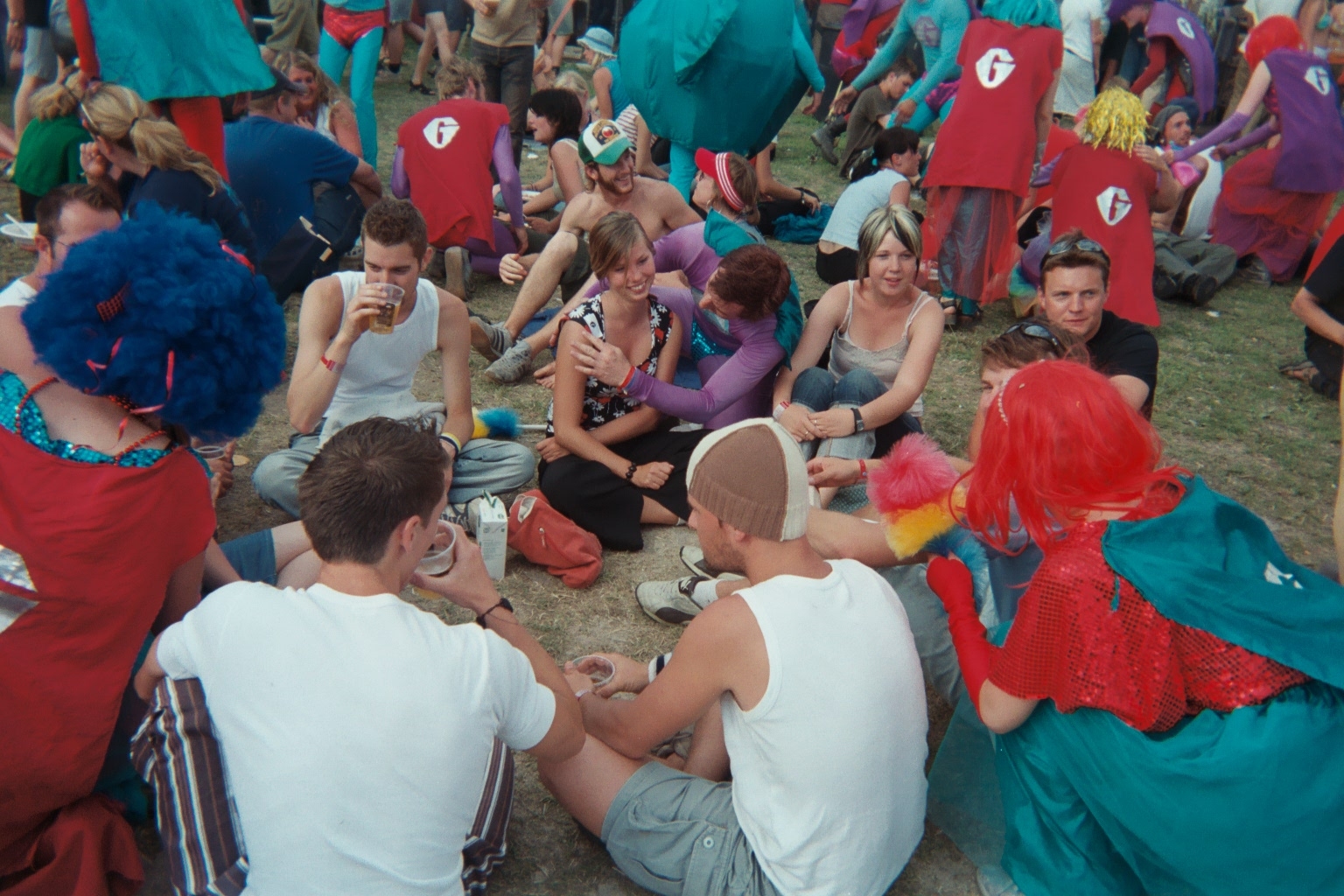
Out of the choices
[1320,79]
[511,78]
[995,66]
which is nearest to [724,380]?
[995,66]

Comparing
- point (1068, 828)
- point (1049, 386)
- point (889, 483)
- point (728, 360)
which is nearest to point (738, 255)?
point (728, 360)

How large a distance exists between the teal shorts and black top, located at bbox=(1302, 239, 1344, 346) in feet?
14.6

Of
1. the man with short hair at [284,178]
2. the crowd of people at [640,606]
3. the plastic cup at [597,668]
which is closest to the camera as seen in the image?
the crowd of people at [640,606]

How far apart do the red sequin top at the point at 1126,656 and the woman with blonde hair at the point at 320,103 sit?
522 centimetres

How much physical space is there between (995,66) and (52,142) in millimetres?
4978

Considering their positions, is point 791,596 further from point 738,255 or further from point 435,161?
point 435,161

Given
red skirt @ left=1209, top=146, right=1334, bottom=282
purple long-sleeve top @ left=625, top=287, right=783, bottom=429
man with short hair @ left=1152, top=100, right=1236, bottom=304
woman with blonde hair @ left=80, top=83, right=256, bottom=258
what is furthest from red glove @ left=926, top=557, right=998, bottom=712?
red skirt @ left=1209, top=146, right=1334, bottom=282

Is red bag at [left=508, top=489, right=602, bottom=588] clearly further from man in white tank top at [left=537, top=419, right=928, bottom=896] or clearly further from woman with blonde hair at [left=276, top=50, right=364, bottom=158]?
woman with blonde hair at [left=276, top=50, right=364, bottom=158]

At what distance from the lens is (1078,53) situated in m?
9.26

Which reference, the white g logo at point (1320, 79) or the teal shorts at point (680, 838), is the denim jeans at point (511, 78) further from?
the teal shorts at point (680, 838)

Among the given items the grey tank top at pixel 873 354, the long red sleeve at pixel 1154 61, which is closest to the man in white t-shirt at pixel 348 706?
the grey tank top at pixel 873 354

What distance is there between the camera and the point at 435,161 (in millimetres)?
5828

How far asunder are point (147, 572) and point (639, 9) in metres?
4.76

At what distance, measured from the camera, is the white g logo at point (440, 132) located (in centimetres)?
587
